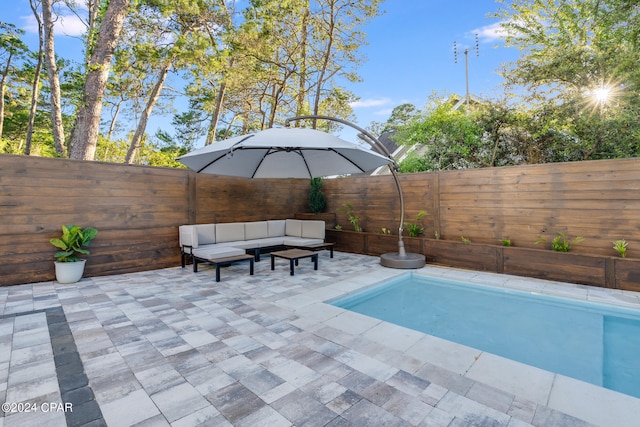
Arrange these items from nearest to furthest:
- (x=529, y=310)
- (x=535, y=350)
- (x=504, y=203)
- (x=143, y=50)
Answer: (x=535, y=350)
(x=529, y=310)
(x=504, y=203)
(x=143, y=50)

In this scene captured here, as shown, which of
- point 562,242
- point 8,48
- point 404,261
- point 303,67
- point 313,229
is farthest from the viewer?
point 303,67

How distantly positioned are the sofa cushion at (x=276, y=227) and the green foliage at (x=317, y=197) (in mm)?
1148

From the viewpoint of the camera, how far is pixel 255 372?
2.42 metres

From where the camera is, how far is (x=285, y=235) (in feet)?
27.8

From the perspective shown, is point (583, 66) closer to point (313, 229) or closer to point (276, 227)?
point (313, 229)

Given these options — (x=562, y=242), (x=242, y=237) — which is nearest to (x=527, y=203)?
(x=562, y=242)

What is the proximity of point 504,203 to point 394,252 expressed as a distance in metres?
2.50

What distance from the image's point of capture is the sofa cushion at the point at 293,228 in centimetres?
813

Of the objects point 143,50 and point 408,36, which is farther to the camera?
point 408,36

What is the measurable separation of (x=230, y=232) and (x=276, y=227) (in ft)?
4.63

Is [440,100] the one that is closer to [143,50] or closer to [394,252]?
[394,252]

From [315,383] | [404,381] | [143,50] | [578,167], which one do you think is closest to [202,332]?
[315,383]

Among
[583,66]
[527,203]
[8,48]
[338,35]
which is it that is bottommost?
[527,203]

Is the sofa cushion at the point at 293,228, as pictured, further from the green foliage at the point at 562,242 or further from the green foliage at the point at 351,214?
the green foliage at the point at 562,242
